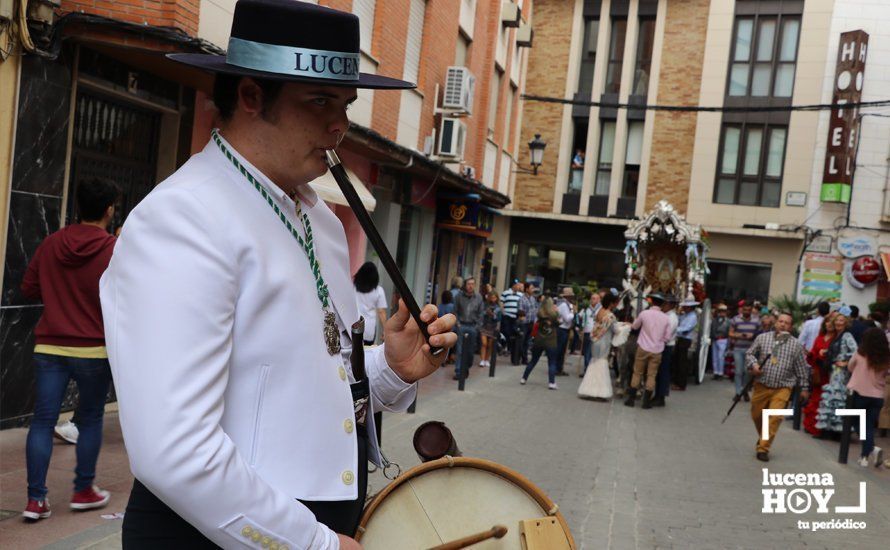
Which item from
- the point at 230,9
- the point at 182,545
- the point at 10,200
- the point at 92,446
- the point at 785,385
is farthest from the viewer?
the point at 785,385

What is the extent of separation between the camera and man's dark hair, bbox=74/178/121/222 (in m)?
5.50

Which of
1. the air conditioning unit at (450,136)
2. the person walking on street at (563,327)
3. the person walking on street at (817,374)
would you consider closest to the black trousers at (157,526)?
the person walking on street at (817,374)

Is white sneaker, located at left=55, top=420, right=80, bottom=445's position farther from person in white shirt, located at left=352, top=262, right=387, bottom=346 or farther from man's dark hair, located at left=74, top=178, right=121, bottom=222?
person in white shirt, located at left=352, top=262, right=387, bottom=346

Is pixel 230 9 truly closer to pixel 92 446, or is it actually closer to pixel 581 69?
pixel 92 446

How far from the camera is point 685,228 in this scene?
68.0ft

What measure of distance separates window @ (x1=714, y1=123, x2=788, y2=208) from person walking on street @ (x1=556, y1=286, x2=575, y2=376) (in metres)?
11.2

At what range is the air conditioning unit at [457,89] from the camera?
→ 62.5 ft

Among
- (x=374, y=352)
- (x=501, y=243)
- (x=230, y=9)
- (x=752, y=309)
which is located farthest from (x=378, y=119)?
(x=501, y=243)

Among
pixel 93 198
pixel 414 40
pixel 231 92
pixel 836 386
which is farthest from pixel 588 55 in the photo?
pixel 231 92

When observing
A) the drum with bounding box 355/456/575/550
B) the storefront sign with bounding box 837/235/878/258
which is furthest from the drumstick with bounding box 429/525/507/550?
the storefront sign with bounding box 837/235/878/258

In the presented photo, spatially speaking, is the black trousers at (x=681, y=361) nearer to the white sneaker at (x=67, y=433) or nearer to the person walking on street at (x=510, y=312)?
the person walking on street at (x=510, y=312)

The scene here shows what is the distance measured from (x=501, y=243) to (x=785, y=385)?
2343 cm

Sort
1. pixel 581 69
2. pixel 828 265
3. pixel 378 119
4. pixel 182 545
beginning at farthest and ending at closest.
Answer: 1. pixel 581 69
2. pixel 828 265
3. pixel 378 119
4. pixel 182 545

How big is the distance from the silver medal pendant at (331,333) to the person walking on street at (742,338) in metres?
18.2
